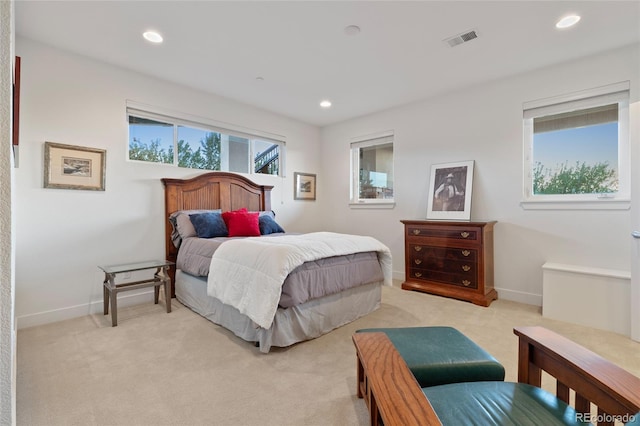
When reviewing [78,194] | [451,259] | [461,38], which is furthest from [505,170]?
[78,194]

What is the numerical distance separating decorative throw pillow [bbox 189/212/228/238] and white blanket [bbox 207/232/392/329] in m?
0.79

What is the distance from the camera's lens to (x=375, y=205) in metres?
4.79

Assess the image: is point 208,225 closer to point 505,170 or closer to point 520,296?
point 505,170

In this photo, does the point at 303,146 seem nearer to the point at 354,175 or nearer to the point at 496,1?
the point at 354,175

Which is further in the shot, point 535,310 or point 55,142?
point 535,310

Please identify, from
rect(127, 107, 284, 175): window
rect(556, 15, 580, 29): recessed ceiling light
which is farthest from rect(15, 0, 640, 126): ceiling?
rect(127, 107, 284, 175): window

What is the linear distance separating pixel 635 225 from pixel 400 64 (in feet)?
8.51

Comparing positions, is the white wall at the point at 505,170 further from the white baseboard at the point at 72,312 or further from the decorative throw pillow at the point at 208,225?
the white baseboard at the point at 72,312

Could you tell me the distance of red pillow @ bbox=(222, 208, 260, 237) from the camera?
3.57m

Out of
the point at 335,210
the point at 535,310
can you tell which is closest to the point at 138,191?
the point at 335,210

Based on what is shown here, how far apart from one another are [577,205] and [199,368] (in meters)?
3.87

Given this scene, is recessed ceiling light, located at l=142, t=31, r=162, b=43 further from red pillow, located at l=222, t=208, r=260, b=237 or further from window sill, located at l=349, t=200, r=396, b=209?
window sill, located at l=349, t=200, r=396, b=209

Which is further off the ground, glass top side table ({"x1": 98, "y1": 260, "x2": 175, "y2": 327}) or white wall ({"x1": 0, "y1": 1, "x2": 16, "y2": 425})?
white wall ({"x1": 0, "y1": 1, "x2": 16, "y2": 425})

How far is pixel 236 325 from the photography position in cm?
246
